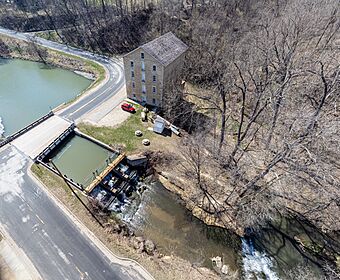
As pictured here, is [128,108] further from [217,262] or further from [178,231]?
[217,262]

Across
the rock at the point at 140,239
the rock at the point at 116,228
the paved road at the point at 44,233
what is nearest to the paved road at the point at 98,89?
the paved road at the point at 44,233

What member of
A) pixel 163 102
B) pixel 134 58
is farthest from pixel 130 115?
pixel 134 58

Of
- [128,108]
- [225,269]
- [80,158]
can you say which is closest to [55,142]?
[80,158]

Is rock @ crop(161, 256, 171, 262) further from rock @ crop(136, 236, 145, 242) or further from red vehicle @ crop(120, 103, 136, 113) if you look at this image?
red vehicle @ crop(120, 103, 136, 113)

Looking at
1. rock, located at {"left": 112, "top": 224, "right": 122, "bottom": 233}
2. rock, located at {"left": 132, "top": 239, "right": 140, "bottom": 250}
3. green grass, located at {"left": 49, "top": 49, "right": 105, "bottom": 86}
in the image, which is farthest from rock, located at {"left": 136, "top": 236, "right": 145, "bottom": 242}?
green grass, located at {"left": 49, "top": 49, "right": 105, "bottom": 86}

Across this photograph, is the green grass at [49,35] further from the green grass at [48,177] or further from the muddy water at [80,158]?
the green grass at [48,177]
